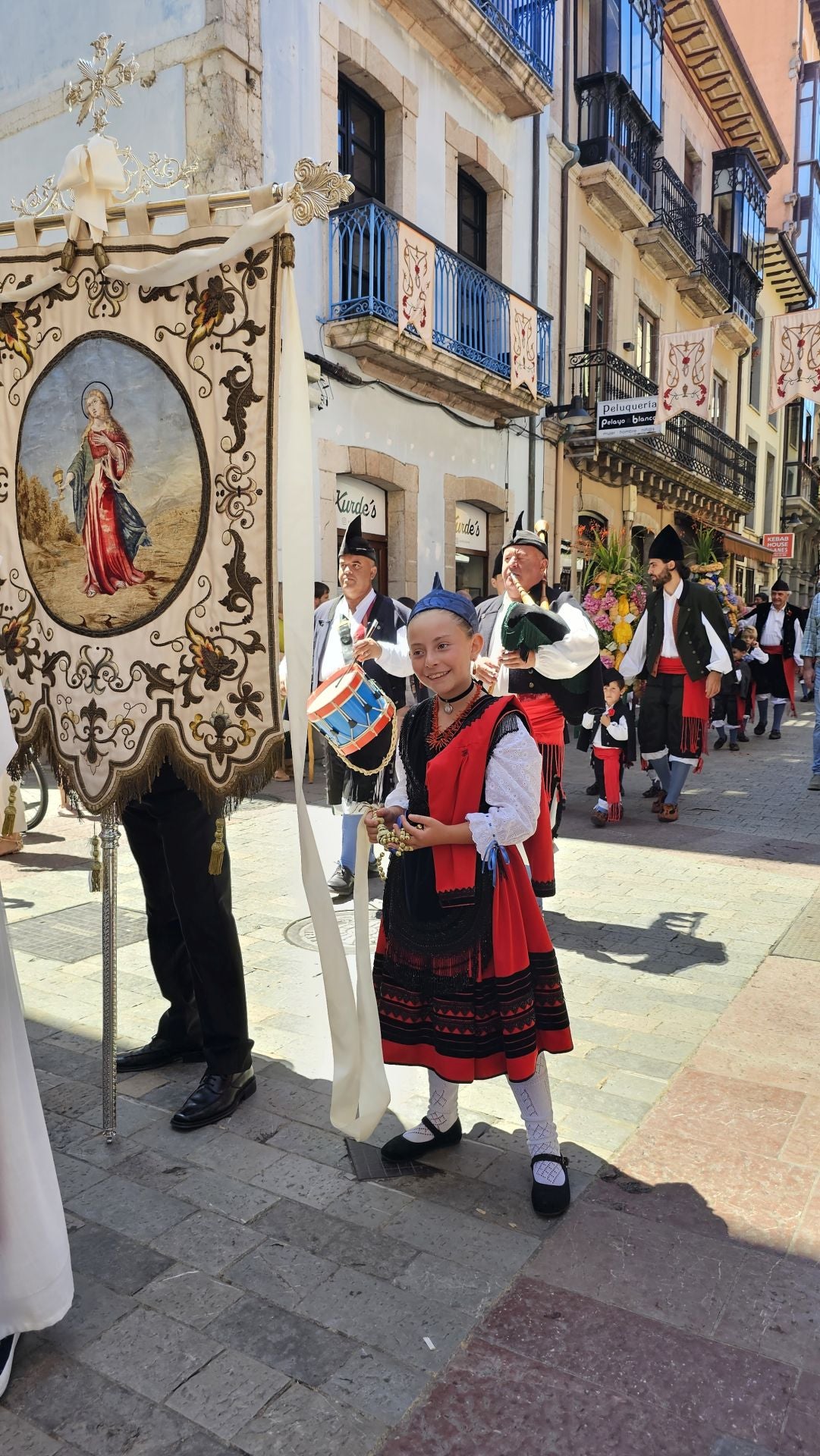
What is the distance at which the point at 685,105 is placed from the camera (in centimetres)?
2211


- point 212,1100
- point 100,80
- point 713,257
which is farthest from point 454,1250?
point 713,257

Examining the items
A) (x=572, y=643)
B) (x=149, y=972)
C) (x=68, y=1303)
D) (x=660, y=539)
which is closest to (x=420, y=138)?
(x=660, y=539)

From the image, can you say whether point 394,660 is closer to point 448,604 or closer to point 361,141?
point 448,604

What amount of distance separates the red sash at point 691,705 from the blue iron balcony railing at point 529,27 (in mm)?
9955

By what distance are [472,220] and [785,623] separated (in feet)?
24.1

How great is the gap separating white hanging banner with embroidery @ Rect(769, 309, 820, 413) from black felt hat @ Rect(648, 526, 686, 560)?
6099 mm

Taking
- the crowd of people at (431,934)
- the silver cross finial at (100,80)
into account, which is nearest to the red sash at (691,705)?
the crowd of people at (431,934)

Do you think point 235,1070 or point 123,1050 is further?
point 123,1050

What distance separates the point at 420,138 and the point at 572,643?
34.9ft

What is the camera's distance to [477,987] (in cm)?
270

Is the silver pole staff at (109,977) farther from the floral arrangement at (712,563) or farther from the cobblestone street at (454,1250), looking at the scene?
the floral arrangement at (712,563)

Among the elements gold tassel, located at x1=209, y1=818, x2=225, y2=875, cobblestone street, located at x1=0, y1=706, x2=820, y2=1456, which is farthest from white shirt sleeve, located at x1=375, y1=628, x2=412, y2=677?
gold tassel, located at x1=209, y1=818, x2=225, y2=875

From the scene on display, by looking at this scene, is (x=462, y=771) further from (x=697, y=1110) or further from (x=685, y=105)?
(x=685, y=105)

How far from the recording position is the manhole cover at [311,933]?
493 cm
